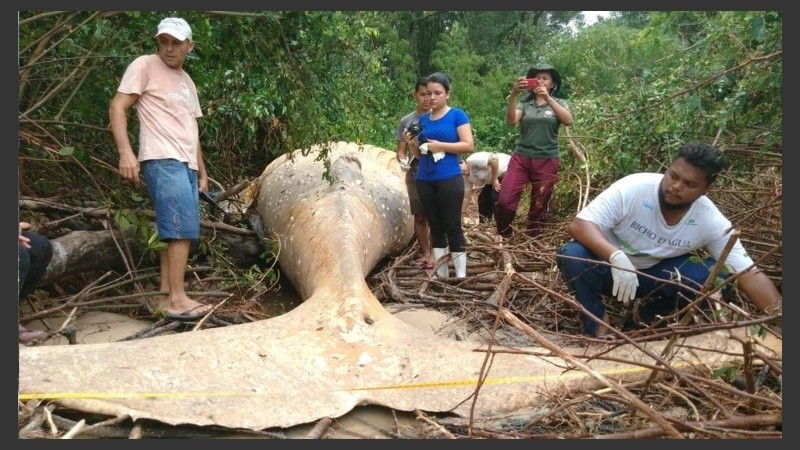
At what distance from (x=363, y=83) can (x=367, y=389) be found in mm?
3006

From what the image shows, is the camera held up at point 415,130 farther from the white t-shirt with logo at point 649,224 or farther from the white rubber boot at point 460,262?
the white t-shirt with logo at point 649,224

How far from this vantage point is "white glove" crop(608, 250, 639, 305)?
11.0ft

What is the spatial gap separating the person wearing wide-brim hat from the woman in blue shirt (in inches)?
32.8

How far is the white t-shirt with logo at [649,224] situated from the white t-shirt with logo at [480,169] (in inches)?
98.4

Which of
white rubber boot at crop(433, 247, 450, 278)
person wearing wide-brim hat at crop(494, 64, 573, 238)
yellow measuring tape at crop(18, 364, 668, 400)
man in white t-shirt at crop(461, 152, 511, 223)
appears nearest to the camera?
yellow measuring tape at crop(18, 364, 668, 400)

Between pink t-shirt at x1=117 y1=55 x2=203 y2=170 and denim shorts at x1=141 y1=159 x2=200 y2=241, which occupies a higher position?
pink t-shirt at x1=117 y1=55 x2=203 y2=170

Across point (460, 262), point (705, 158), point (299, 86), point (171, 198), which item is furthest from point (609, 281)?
point (171, 198)

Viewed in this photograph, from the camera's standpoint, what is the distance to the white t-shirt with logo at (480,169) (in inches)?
236

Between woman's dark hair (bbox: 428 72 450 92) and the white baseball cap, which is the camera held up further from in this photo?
the white baseball cap

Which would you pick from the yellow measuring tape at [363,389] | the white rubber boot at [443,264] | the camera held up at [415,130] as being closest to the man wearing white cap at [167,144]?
the yellow measuring tape at [363,389]

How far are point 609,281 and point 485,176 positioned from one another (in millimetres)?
2561

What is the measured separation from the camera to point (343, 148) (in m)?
5.53

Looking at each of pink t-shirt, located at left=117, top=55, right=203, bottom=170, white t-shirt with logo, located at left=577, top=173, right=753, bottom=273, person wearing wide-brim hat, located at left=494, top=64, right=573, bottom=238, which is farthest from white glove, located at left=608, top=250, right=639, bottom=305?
pink t-shirt, located at left=117, top=55, right=203, bottom=170

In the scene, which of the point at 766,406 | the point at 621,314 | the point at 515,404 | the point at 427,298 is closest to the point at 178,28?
the point at 427,298
